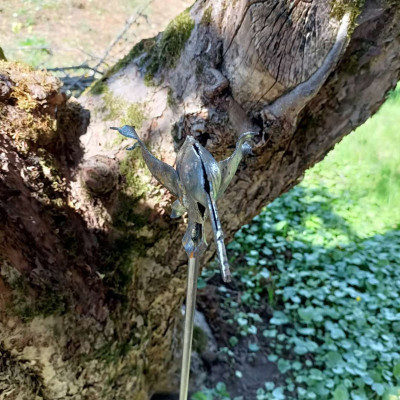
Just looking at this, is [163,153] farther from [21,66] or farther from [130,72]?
[21,66]

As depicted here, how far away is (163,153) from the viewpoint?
1.26 m

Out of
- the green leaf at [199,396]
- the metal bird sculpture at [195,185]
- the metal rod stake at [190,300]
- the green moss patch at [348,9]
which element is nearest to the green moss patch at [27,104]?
the metal bird sculpture at [195,185]

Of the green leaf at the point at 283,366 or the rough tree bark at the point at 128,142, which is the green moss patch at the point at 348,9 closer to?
the rough tree bark at the point at 128,142

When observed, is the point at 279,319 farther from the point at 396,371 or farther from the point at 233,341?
the point at 396,371

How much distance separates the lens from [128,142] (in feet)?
4.16

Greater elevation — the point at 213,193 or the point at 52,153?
the point at 52,153

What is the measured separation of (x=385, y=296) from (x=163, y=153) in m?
1.84

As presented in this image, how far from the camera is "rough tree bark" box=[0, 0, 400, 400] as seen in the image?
1101mm

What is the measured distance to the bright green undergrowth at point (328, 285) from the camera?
199cm

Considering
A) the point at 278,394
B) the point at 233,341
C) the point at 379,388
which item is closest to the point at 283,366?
the point at 278,394

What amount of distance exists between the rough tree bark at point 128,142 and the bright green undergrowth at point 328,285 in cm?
81

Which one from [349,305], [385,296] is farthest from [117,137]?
[385,296]

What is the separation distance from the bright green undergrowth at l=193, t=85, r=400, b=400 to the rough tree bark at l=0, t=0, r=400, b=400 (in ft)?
2.65

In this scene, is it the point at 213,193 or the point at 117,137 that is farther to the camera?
the point at 117,137
